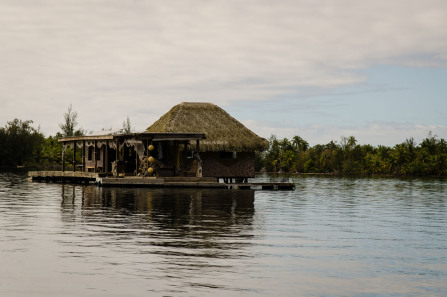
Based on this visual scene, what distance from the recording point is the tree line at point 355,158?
10050 cm

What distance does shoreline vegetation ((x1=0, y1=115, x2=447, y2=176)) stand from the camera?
100 m

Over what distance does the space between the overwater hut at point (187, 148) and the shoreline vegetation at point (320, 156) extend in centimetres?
4611

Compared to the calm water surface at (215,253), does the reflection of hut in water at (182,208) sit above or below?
above

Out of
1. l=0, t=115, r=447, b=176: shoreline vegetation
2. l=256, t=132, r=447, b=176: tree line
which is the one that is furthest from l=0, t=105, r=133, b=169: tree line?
l=256, t=132, r=447, b=176: tree line

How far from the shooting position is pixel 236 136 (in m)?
45.4

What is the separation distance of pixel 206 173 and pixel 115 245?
29.8 metres

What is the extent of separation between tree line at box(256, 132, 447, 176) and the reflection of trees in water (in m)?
77.2

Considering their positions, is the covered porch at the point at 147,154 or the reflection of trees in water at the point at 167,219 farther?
the covered porch at the point at 147,154

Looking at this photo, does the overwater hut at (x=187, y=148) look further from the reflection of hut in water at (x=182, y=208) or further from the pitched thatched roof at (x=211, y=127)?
the reflection of hut in water at (x=182, y=208)

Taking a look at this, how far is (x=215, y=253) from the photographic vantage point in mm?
13445

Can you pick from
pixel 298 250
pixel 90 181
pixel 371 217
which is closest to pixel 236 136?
pixel 90 181

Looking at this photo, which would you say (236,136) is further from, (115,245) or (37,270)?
(37,270)

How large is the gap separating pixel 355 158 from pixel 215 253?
104m

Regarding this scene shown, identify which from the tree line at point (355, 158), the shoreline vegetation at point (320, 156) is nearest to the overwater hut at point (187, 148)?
the shoreline vegetation at point (320, 156)
